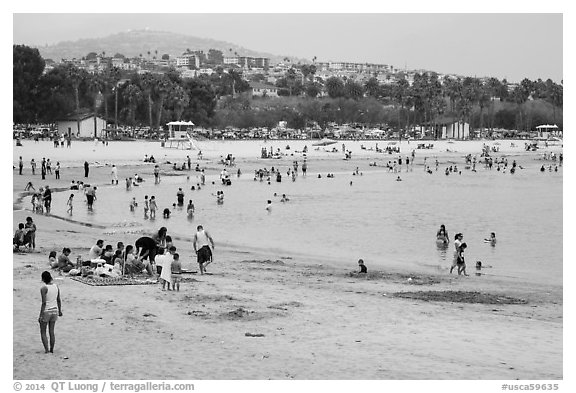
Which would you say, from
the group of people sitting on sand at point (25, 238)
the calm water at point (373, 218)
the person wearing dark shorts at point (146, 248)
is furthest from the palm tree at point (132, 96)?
the person wearing dark shorts at point (146, 248)

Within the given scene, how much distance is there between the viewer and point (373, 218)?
3594 cm

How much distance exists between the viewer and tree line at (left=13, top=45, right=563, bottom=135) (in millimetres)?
81625

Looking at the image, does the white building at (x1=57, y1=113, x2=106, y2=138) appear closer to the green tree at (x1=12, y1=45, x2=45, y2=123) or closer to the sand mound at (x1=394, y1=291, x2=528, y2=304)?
the green tree at (x1=12, y1=45, x2=45, y2=123)

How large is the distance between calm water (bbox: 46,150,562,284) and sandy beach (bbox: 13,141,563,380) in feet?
17.0

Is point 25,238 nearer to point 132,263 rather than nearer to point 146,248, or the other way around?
point 146,248

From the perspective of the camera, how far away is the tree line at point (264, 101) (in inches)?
3214

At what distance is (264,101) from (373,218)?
368ft

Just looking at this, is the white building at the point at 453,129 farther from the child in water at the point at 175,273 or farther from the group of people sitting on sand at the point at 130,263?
the child in water at the point at 175,273

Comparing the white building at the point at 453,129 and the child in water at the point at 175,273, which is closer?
the child in water at the point at 175,273

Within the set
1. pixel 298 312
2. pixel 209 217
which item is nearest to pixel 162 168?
pixel 209 217

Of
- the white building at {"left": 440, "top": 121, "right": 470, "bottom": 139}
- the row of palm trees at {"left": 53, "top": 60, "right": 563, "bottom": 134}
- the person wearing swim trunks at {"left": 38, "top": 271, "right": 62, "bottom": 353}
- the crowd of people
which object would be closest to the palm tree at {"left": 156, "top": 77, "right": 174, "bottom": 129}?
the row of palm trees at {"left": 53, "top": 60, "right": 563, "bottom": 134}

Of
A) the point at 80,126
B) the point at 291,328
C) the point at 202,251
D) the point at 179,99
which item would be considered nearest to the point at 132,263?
the point at 202,251

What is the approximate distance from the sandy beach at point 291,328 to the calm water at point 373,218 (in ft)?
17.0

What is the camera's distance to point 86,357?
33.7 feet
